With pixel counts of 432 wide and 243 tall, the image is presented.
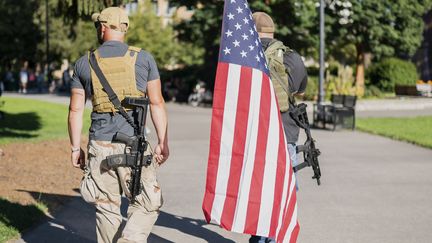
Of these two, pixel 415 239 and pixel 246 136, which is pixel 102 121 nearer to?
pixel 246 136

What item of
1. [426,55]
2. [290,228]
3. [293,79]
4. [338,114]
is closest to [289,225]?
[290,228]

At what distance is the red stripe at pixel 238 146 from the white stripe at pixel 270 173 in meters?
0.18

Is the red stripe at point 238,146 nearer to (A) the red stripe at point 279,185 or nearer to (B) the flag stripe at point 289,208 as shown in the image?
(A) the red stripe at point 279,185

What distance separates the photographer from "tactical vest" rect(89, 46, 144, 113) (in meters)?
5.30

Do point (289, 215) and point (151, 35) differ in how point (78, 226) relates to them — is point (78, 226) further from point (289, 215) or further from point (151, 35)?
point (151, 35)

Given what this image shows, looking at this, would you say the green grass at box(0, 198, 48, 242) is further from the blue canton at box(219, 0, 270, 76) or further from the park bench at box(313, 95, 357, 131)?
the park bench at box(313, 95, 357, 131)

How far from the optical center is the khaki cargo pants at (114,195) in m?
5.38

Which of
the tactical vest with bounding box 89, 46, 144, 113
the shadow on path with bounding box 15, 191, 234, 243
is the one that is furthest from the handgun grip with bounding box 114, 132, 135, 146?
the shadow on path with bounding box 15, 191, 234, 243

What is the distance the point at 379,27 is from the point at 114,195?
35.1 metres

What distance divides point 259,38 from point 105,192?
5.20 feet

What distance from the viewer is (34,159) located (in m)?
13.2

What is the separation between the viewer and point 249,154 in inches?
222

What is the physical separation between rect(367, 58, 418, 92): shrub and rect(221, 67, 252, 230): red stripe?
3848 cm

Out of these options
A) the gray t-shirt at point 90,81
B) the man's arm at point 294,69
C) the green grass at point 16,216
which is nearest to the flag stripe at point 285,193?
→ the man's arm at point 294,69
